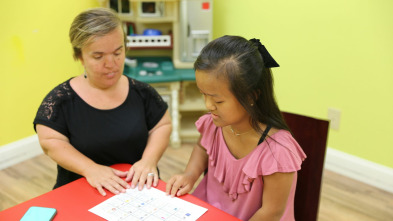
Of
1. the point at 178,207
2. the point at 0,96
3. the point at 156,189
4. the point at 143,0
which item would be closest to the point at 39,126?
the point at 156,189

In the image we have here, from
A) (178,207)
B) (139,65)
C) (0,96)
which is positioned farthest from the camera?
(139,65)

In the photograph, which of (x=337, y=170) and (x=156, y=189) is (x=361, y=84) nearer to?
(x=337, y=170)

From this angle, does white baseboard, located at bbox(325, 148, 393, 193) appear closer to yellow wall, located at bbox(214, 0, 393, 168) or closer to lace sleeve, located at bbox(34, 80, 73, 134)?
yellow wall, located at bbox(214, 0, 393, 168)

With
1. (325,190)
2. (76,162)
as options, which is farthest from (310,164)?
(325,190)

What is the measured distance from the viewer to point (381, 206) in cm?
218

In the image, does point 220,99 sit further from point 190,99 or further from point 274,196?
point 190,99

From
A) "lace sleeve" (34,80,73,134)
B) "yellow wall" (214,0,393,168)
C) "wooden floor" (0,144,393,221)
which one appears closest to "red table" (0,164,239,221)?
"lace sleeve" (34,80,73,134)

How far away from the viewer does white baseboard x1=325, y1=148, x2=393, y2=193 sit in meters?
2.35

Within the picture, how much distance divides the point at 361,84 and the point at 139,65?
1.67 meters

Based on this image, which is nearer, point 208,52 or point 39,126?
point 208,52

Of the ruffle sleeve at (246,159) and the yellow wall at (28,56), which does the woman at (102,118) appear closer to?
the ruffle sleeve at (246,159)

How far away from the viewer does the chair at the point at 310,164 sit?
3.82ft

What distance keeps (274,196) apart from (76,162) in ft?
2.16

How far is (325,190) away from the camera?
2.36 meters
